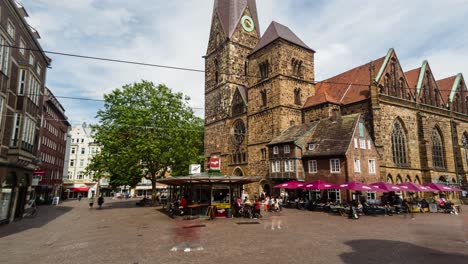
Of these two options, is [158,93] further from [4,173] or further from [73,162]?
[73,162]

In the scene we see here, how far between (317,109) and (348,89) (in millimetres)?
5088

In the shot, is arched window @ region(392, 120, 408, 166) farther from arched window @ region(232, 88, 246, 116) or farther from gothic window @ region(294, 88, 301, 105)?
arched window @ region(232, 88, 246, 116)

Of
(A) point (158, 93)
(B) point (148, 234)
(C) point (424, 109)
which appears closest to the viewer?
(B) point (148, 234)

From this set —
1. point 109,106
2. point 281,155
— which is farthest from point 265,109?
point 109,106

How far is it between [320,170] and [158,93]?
64.4 feet

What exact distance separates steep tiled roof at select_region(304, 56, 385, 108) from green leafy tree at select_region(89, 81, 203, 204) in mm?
17825

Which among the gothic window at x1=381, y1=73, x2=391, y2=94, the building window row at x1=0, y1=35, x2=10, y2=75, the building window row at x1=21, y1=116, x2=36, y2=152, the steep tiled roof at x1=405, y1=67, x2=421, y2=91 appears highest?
the steep tiled roof at x1=405, y1=67, x2=421, y2=91

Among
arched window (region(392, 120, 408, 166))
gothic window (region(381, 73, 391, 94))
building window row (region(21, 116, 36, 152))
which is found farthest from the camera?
gothic window (region(381, 73, 391, 94))

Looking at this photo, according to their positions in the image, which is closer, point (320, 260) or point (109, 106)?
point (320, 260)

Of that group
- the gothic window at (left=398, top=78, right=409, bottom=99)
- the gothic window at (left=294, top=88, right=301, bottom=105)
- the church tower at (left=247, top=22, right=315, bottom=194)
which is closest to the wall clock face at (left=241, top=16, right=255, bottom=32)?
the church tower at (left=247, top=22, right=315, bottom=194)

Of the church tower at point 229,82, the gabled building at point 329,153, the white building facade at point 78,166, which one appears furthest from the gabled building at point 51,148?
the gabled building at point 329,153

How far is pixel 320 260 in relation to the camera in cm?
877

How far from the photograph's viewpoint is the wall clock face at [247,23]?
5328 cm

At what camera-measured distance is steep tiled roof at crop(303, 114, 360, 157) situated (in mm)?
29094
